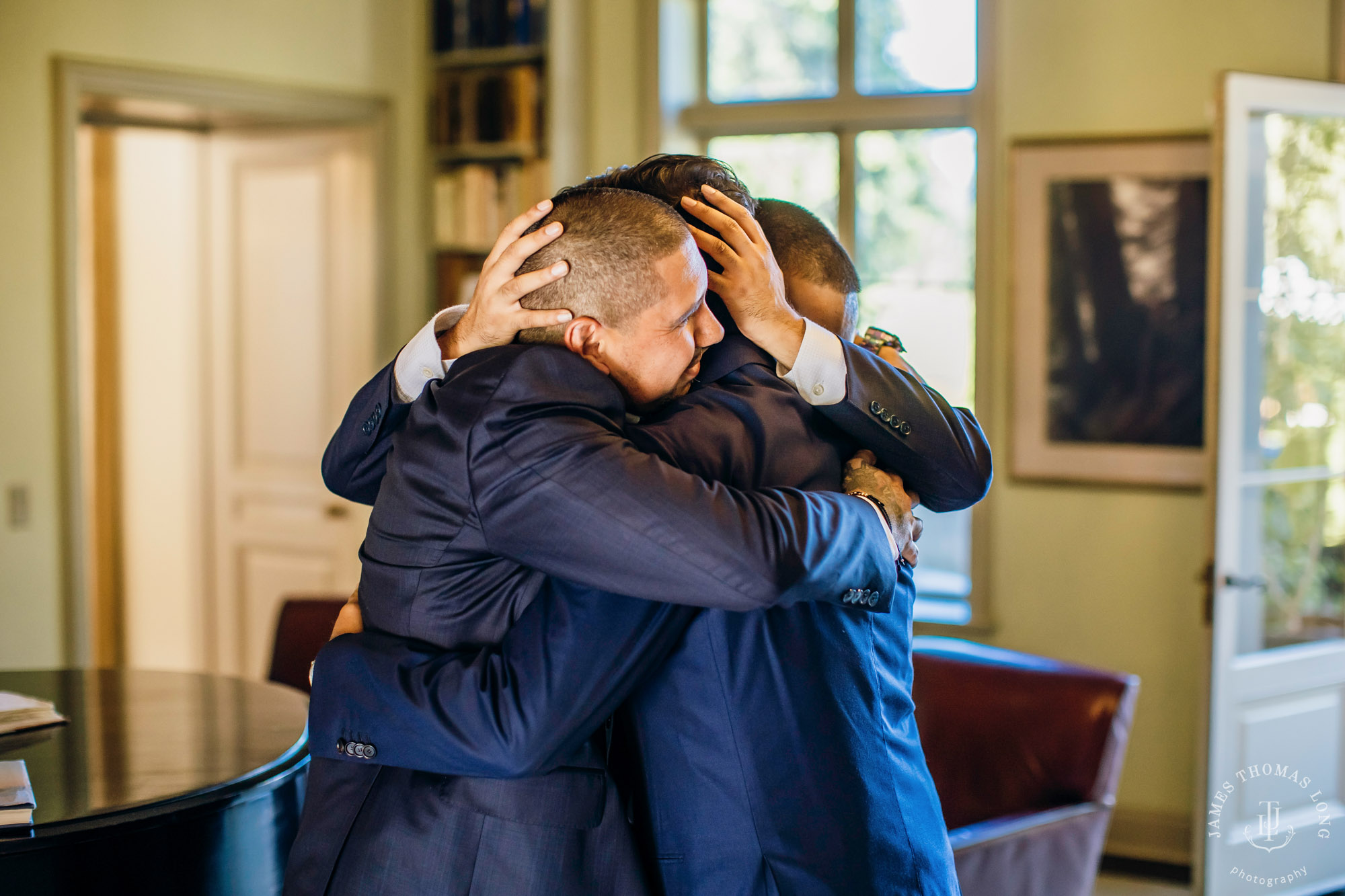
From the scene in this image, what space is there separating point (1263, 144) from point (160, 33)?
11.6 feet

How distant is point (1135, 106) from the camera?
3.66 meters

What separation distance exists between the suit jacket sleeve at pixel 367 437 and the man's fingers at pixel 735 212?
1.44 feet

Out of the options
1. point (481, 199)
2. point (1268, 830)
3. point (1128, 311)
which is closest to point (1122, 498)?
point (1128, 311)

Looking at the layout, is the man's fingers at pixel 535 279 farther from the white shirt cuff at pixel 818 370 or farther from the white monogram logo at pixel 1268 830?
the white monogram logo at pixel 1268 830

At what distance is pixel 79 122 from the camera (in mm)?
3674

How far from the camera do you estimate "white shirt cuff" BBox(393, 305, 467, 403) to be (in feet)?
4.37

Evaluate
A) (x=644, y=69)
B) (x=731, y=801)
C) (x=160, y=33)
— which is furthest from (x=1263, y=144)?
(x=160, y=33)

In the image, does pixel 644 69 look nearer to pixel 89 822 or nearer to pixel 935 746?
pixel 935 746

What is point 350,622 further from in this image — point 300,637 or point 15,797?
point 300,637

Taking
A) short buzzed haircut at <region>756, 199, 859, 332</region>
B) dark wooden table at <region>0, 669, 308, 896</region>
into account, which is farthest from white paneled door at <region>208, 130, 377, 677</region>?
short buzzed haircut at <region>756, 199, 859, 332</region>

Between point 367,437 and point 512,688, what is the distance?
44 cm

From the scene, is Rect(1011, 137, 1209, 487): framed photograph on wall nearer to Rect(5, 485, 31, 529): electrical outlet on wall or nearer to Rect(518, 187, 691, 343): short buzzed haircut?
Rect(518, 187, 691, 343): short buzzed haircut

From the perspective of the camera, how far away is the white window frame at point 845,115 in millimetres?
3789

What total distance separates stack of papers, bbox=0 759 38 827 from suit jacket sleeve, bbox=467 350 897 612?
1009 mm
